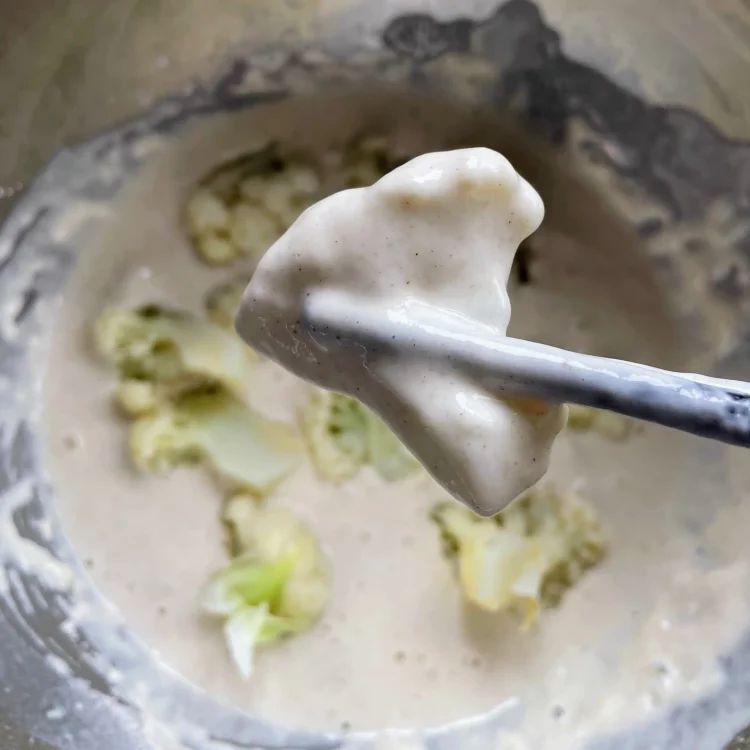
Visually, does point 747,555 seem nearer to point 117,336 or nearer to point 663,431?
point 663,431

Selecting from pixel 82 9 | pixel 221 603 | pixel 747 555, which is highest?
pixel 82 9

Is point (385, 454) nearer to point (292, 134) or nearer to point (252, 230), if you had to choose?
point (252, 230)

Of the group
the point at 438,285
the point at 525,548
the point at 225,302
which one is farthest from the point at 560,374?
the point at 225,302

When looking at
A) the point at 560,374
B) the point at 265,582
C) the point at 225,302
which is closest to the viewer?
the point at 560,374

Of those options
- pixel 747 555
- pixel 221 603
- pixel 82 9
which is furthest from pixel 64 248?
pixel 747 555

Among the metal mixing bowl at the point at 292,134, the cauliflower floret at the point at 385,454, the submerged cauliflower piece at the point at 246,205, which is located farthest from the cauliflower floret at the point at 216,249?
the cauliflower floret at the point at 385,454

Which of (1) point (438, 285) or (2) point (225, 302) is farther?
(2) point (225, 302)

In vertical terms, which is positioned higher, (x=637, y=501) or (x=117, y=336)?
(x=117, y=336)
